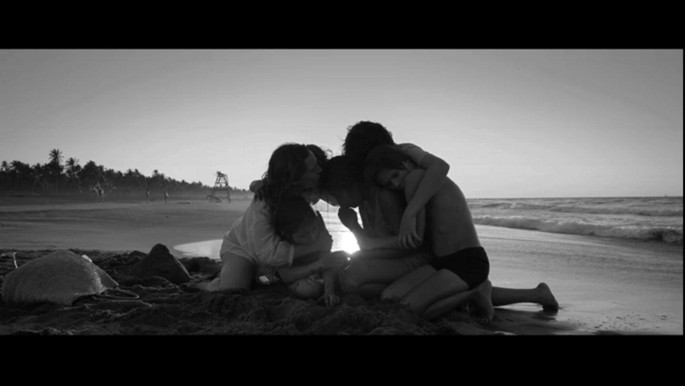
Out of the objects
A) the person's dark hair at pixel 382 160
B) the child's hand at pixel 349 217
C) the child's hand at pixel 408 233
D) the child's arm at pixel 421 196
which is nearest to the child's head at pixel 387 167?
the person's dark hair at pixel 382 160

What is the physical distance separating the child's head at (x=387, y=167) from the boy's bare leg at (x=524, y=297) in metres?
1.26

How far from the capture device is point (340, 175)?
357 cm

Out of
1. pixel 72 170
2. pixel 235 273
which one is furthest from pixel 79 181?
pixel 235 273

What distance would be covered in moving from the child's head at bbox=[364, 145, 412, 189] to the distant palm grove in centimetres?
5121

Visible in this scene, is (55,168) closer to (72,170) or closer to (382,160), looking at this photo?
(72,170)

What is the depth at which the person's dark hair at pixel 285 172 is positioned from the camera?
11.8 ft

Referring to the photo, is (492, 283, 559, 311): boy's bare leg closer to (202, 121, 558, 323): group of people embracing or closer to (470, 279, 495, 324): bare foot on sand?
(202, 121, 558, 323): group of people embracing
